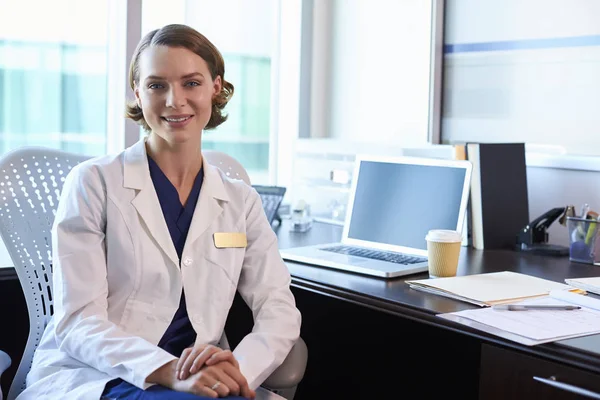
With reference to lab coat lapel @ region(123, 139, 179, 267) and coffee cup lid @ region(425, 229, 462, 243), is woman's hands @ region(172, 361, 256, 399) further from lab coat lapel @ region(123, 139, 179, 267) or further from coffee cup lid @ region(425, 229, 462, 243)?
coffee cup lid @ region(425, 229, 462, 243)

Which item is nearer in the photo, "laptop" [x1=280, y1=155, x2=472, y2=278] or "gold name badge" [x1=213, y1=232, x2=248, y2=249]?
"gold name badge" [x1=213, y1=232, x2=248, y2=249]

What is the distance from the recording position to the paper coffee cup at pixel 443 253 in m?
1.88

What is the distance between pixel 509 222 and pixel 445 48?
27.0 inches

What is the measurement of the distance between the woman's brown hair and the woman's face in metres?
0.01

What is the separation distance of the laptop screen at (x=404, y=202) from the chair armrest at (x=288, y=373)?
575 millimetres

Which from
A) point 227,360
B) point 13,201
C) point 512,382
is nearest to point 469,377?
point 512,382

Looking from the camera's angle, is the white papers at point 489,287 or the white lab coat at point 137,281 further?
the white papers at point 489,287

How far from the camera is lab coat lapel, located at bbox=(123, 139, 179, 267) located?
171cm

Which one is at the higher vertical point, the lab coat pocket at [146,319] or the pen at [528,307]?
the pen at [528,307]

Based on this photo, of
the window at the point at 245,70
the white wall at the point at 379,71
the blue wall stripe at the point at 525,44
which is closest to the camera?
the blue wall stripe at the point at 525,44

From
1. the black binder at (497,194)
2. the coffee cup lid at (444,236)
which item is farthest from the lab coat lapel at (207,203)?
the black binder at (497,194)

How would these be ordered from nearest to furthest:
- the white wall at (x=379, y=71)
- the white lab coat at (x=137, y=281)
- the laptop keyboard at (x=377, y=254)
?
1. the white lab coat at (x=137, y=281)
2. the laptop keyboard at (x=377, y=254)
3. the white wall at (x=379, y=71)

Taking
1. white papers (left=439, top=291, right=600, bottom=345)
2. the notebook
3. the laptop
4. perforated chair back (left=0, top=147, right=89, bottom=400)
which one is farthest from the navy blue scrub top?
the notebook

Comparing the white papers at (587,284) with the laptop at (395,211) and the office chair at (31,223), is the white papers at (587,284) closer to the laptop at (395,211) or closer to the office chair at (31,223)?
the laptop at (395,211)
